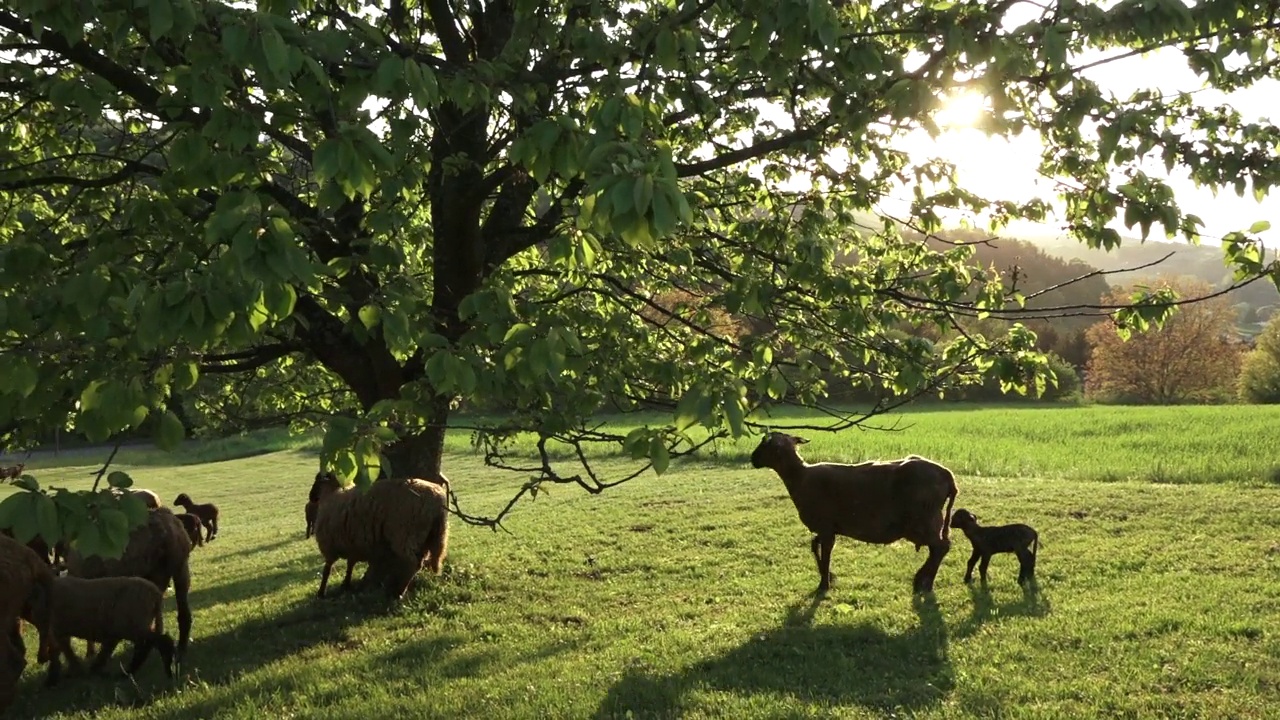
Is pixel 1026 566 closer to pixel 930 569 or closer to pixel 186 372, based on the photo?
pixel 930 569

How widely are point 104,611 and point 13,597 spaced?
0.68 metres

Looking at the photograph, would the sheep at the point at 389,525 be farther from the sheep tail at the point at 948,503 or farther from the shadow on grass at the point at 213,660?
the sheep tail at the point at 948,503

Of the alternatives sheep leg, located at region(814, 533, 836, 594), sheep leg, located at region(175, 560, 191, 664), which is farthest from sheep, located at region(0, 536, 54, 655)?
sheep leg, located at region(814, 533, 836, 594)

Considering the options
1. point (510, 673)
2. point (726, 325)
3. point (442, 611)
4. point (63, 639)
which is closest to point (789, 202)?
point (726, 325)

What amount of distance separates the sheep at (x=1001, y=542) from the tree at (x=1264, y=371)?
5762 cm

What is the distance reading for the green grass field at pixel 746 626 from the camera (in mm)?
6484

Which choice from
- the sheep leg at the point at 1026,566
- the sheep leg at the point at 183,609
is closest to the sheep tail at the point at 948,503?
the sheep leg at the point at 1026,566

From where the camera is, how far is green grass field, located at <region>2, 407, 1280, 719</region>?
6.48 metres

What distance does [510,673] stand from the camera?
7.30m

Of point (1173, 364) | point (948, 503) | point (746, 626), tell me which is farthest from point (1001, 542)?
point (1173, 364)

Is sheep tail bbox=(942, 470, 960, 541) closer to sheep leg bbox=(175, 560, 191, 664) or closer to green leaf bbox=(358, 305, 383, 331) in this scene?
green leaf bbox=(358, 305, 383, 331)

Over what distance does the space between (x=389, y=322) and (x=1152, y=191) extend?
4.49 m

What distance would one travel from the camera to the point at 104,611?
23.8 feet

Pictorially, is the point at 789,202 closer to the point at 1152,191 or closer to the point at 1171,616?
the point at 1152,191
